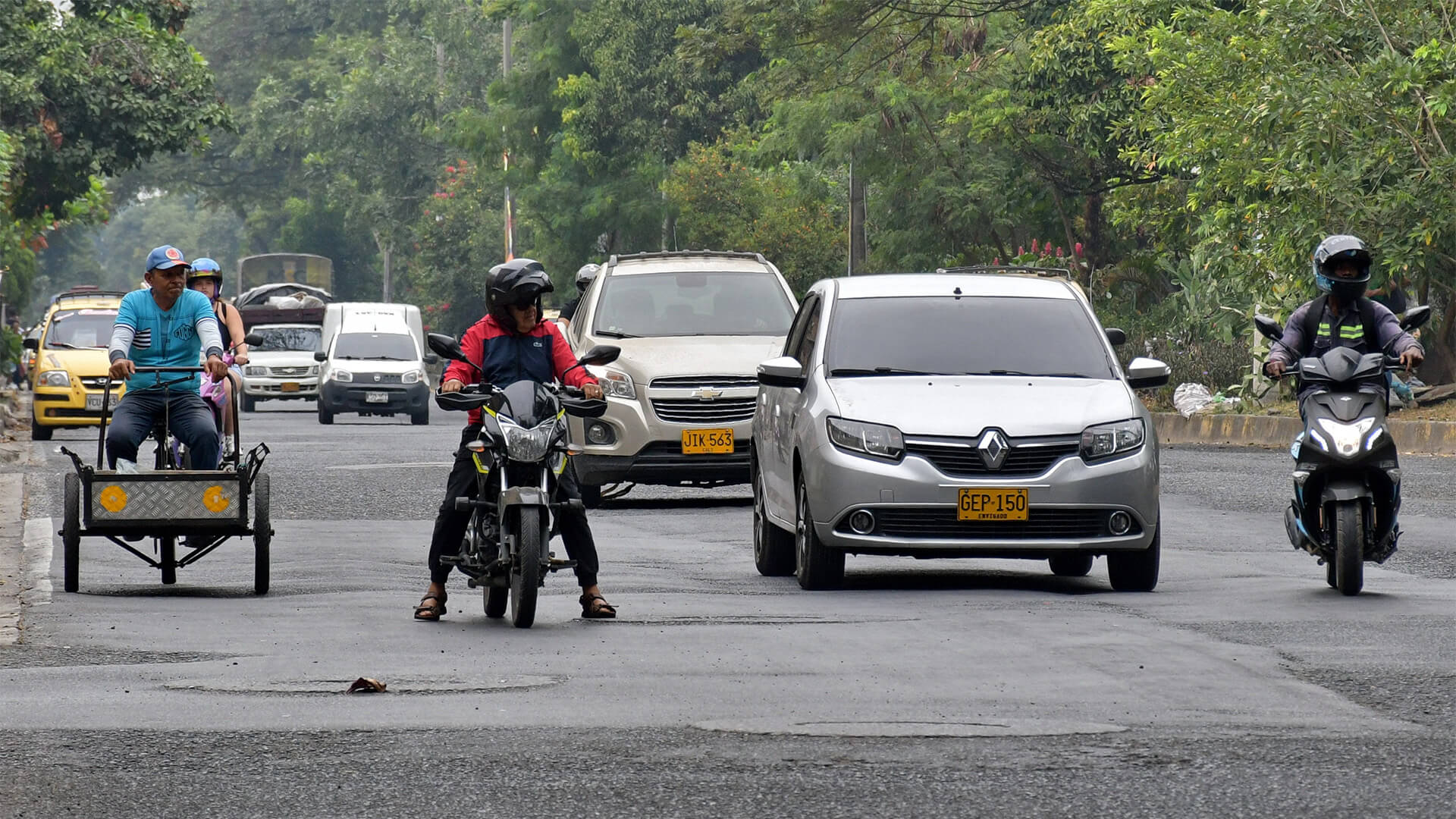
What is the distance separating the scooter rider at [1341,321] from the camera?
1191 centimetres

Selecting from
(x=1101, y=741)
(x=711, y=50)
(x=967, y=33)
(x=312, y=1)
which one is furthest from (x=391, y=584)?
(x=312, y=1)

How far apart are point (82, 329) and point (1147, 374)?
24488 millimetres

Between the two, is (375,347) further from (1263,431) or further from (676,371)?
(676,371)

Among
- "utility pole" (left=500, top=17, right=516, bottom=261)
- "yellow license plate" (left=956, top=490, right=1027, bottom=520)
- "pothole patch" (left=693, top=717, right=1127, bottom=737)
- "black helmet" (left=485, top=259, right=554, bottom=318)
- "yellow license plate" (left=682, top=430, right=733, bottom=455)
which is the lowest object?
"pothole patch" (left=693, top=717, right=1127, bottom=737)

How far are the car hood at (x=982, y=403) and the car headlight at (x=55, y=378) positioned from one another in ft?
68.5

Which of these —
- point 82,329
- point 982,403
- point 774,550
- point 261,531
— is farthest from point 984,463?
point 82,329

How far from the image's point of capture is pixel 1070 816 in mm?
6160

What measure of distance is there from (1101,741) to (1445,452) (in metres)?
19.4

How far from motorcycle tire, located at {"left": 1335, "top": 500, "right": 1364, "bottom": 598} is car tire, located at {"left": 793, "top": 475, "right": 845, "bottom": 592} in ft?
7.88

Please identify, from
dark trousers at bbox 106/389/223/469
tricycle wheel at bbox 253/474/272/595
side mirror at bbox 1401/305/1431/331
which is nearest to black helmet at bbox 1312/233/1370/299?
side mirror at bbox 1401/305/1431/331

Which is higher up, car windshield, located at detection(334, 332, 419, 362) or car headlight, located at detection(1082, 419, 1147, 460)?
car headlight, located at detection(1082, 419, 1147, 460)

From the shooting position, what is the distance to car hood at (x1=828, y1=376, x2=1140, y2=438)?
11.9 metres

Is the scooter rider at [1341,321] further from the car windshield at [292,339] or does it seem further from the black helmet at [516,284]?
the car windshield at [292,339]

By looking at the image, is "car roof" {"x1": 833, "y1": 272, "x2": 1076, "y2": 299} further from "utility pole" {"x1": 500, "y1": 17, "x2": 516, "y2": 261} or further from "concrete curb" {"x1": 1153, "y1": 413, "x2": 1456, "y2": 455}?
"utility pole" {"x1": 500, "y1": 17, "x2": 516, "y2": 261}
